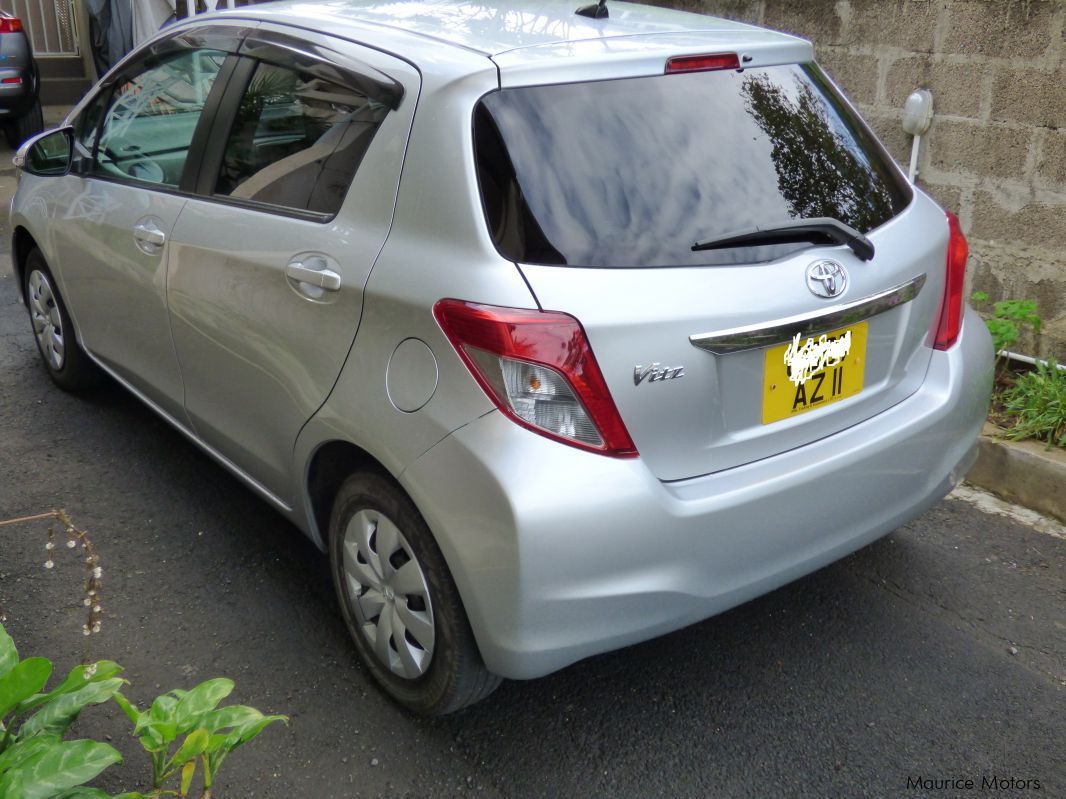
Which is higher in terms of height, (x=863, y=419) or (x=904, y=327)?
(x=904, y=327)

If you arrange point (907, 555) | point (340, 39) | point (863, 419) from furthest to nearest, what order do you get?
point (907, 555)
point (340, 39)
point (863, 419)

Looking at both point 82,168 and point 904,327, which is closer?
point 904,327

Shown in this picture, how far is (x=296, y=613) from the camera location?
3270 mm

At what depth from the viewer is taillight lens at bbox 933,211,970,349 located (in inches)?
116

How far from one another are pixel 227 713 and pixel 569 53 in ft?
5.17

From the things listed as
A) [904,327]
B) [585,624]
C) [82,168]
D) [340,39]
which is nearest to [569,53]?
[340,39]

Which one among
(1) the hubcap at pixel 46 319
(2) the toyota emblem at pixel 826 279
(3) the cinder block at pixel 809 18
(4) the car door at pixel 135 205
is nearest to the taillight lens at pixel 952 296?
(2) the toyota emblem at pixel 826 279

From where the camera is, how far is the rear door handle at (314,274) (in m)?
2.74

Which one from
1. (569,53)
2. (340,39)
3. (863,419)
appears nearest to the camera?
(569,53)

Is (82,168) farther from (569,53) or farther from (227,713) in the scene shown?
(227,713)

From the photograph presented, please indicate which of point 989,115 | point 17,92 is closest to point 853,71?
point 989,115

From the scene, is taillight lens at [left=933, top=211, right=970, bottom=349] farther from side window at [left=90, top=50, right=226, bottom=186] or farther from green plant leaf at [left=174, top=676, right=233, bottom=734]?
side window at [left=90, top=50, right=226, bottom=186]

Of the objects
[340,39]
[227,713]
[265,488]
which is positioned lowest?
[265,488]

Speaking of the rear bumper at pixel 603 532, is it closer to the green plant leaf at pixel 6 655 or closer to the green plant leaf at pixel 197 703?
the green plant leaf at pixel 197 703
